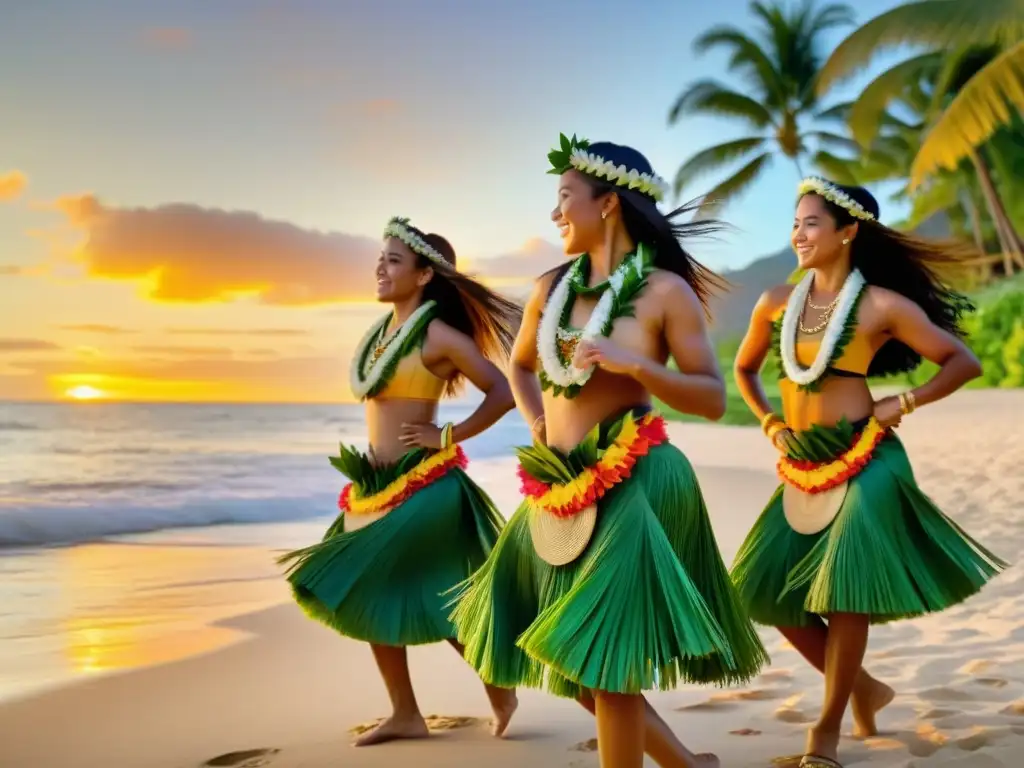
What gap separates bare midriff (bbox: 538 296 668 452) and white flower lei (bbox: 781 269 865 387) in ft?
2.70

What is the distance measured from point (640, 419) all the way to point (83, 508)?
35.2 ft

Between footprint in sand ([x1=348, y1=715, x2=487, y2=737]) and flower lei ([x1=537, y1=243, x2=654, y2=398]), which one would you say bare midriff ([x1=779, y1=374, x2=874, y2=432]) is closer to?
flower lei ([x1=537, y1=243, x2=654, y2=398])

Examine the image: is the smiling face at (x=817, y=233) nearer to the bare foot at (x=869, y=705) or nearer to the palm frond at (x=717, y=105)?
the bare foot at (x=869, y=705)

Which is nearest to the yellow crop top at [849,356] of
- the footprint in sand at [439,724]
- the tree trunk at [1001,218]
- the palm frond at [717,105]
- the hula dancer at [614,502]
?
the hula dancer at [614,502]

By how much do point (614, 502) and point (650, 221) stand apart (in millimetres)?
650

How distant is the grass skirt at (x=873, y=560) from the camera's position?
3205mm

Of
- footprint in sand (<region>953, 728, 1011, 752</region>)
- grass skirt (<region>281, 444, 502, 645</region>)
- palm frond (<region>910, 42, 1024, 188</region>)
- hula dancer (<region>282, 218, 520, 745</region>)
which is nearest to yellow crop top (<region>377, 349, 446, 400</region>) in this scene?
hula dancer (<region>282, 218, 520, 745</region>)

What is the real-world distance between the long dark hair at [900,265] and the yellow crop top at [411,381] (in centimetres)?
131

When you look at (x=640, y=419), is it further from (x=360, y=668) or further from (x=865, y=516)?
(x=360, y=668)

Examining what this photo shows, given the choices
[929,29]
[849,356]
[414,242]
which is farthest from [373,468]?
[929,29]

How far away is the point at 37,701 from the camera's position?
4336 millimetres

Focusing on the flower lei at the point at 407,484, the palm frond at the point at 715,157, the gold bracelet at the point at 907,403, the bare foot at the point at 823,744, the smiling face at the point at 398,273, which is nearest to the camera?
the bare foot at the point at 823,744

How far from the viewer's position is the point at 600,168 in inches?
108

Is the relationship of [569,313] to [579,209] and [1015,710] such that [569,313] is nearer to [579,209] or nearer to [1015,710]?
[579,209]
